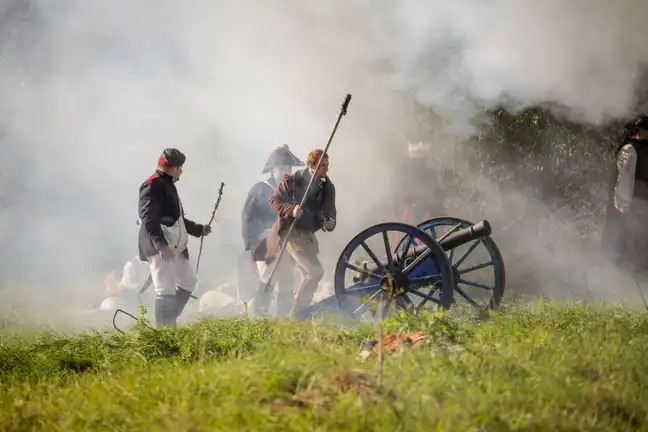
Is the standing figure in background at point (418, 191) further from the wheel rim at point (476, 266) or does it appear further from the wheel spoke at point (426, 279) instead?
the wheel spoke at point (426, 279)

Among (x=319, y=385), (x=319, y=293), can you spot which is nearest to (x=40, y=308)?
(x=319, y=293)

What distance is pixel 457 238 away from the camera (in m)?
5.59

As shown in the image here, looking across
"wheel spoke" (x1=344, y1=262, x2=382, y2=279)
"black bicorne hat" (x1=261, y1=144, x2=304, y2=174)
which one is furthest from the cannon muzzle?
"black bicorne hat" (x1=261, y1=144, x2=304, y2=174)

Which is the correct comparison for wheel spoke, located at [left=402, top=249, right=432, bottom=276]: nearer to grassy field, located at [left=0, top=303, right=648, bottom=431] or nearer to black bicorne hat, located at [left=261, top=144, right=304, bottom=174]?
grassy field, located at [left=0, top=303, right=648, bottom=431]

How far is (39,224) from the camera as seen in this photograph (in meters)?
12.5

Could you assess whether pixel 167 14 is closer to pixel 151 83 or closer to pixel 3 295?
pixel 151 83

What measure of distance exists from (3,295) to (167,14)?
4.38 m

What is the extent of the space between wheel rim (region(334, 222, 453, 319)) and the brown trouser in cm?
102

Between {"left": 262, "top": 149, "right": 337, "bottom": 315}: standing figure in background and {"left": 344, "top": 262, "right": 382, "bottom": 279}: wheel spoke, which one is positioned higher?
{"left": 262, "top": 149, "right": 337, "bottom": 315}: standing figure in background

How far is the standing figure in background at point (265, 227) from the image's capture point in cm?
720

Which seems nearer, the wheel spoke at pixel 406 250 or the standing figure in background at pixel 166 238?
the wheel spoke at pixel 406 250

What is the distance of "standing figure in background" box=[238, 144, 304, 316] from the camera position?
720cm

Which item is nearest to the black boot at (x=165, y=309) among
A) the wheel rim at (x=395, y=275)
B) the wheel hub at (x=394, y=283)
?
the wheel rim at (x=395, y=275)

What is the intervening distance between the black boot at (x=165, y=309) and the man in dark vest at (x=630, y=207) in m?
3.57
